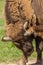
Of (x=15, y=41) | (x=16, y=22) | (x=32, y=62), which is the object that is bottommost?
(x=32, y=62)

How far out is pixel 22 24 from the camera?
660 centimetres

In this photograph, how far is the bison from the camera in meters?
6.34

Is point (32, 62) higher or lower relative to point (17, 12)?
lower

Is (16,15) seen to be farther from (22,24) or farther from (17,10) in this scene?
(22,24)

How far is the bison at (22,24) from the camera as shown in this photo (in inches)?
250

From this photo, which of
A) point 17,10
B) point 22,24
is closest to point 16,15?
point 17,10

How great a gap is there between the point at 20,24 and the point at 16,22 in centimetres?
11

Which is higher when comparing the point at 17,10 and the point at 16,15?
the point at 17,10

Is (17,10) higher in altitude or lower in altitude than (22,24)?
higher

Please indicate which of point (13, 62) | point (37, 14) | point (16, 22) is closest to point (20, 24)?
point (16, 22)

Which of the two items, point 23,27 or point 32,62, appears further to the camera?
point 32,62

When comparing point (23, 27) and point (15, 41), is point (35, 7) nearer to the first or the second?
point (23, 27)

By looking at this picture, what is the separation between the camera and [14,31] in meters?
6.81

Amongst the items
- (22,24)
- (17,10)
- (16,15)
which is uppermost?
(17,10)
